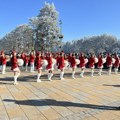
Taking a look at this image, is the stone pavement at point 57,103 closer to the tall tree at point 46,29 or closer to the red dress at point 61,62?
the red dress at point 61,62

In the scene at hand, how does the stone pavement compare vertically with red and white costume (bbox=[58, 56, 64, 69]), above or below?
below

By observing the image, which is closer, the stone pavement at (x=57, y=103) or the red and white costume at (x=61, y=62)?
the stone pavement at (x=57, y=103)

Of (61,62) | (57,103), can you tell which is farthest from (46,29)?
(57,103)

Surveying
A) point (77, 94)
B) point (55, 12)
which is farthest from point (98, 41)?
point (77, 94)

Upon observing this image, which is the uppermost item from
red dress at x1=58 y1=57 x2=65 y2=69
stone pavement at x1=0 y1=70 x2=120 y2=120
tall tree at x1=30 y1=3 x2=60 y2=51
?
tall tree at x1=30 y1=3 x2=60 y2=51

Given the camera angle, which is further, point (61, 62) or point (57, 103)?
point (61, 62)

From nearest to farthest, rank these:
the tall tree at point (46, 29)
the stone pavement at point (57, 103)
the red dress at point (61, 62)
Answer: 1. the stone pavement at point (57, 103)
2. the red dress at point (61, 62)
3. the tall tree at point (46, 29)

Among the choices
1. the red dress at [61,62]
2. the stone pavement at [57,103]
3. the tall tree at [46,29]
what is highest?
the tall tree at [46,29]

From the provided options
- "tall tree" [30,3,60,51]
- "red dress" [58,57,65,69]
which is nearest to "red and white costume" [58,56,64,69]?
"red dress" [58,57,65,69]

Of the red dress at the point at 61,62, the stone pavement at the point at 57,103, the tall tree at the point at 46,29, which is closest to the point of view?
the stone pavement at the point at 57,103

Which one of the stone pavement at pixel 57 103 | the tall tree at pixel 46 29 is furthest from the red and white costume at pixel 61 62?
the tall tree at pixel 46 29

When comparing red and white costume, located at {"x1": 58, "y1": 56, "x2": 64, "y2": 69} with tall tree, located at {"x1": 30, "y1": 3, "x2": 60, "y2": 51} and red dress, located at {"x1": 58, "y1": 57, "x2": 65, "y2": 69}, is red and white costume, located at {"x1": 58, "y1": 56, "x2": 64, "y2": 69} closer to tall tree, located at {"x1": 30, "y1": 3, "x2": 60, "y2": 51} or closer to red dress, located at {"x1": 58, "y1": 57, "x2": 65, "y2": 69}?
red dress, located at {"x1": 58, "y1": 57, "x2": 65, "y2": 69}

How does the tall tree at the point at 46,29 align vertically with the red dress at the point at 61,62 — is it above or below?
above

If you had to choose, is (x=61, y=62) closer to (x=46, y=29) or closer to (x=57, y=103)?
(x=57, y=103)
